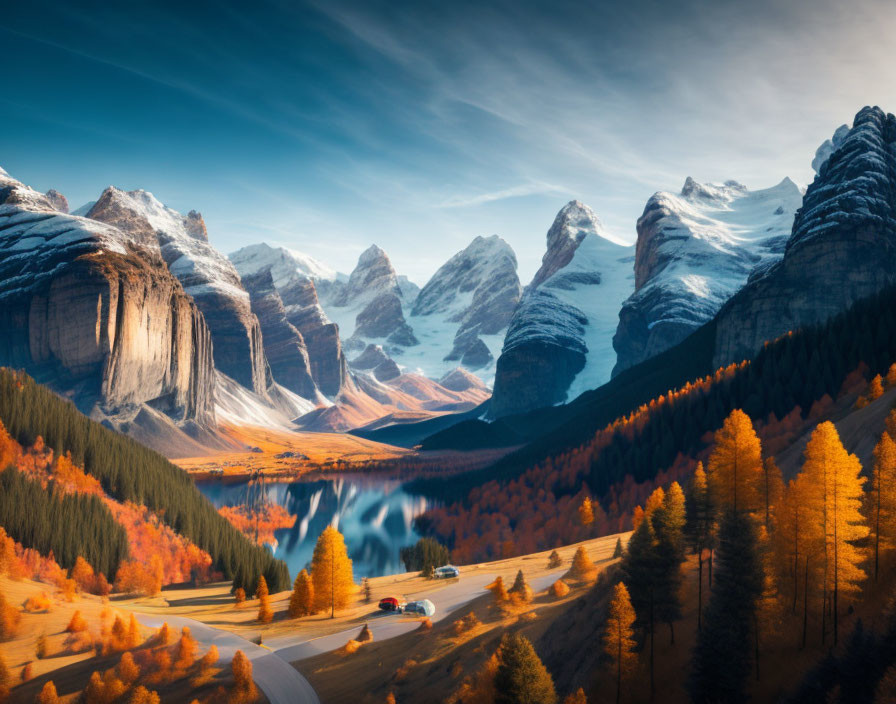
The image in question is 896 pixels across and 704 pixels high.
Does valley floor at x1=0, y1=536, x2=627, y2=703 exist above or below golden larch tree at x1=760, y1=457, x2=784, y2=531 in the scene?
below

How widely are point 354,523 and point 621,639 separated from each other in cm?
13232

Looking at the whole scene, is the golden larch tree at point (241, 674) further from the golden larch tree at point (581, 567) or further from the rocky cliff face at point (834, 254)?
the rocky cliff face at point (834, 254)

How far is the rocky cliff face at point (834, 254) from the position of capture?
15762 cm

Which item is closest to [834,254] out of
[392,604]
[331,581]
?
[392,604]

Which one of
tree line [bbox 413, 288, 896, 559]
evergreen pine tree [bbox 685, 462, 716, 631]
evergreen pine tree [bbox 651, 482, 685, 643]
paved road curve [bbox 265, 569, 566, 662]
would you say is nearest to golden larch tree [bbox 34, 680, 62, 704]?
paved road curve [bbox 265, 569, 566, 662]

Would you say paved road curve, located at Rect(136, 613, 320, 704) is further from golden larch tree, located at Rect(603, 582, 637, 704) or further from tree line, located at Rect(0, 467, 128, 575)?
tree line, located at Rect(0, 467, 128, 575)

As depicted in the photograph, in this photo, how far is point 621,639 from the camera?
114 ft

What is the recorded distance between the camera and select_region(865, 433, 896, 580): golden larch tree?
33.2 metres

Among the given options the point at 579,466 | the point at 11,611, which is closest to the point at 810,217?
the point at 579,466

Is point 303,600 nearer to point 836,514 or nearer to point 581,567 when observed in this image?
point 581,567

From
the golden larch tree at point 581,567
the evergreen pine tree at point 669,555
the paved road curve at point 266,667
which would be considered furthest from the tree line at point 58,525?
the evergreen pine tree at point 669,555

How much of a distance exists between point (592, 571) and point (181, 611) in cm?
4509

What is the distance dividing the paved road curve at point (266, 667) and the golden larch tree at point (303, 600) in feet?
24.3

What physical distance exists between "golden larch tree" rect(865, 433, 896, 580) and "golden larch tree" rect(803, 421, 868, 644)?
709 mm
